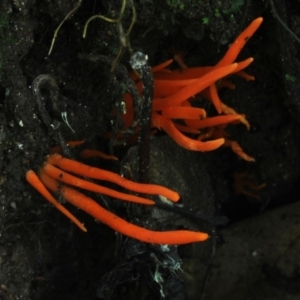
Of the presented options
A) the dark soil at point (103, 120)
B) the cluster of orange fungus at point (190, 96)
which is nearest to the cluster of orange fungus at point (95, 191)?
the dark soil at point (103, 120)

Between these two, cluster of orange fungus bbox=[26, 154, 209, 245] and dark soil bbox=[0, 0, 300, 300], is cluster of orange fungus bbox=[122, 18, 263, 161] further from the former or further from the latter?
cluster of orange fungus bbox=[26, 154, 209, 245]

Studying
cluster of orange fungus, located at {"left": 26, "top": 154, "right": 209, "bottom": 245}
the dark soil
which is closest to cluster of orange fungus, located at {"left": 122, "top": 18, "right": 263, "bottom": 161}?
the dark soil

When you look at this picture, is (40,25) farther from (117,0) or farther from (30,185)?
(30,185)

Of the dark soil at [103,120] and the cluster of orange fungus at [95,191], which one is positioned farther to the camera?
the dark soil at [103,120]

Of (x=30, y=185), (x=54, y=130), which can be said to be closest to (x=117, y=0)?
(x=54, y=130)

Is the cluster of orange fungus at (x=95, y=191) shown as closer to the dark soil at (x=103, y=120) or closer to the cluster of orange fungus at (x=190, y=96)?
the dark soil at (x=103, y=120)

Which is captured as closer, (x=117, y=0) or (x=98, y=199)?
(x=117, y=0)
